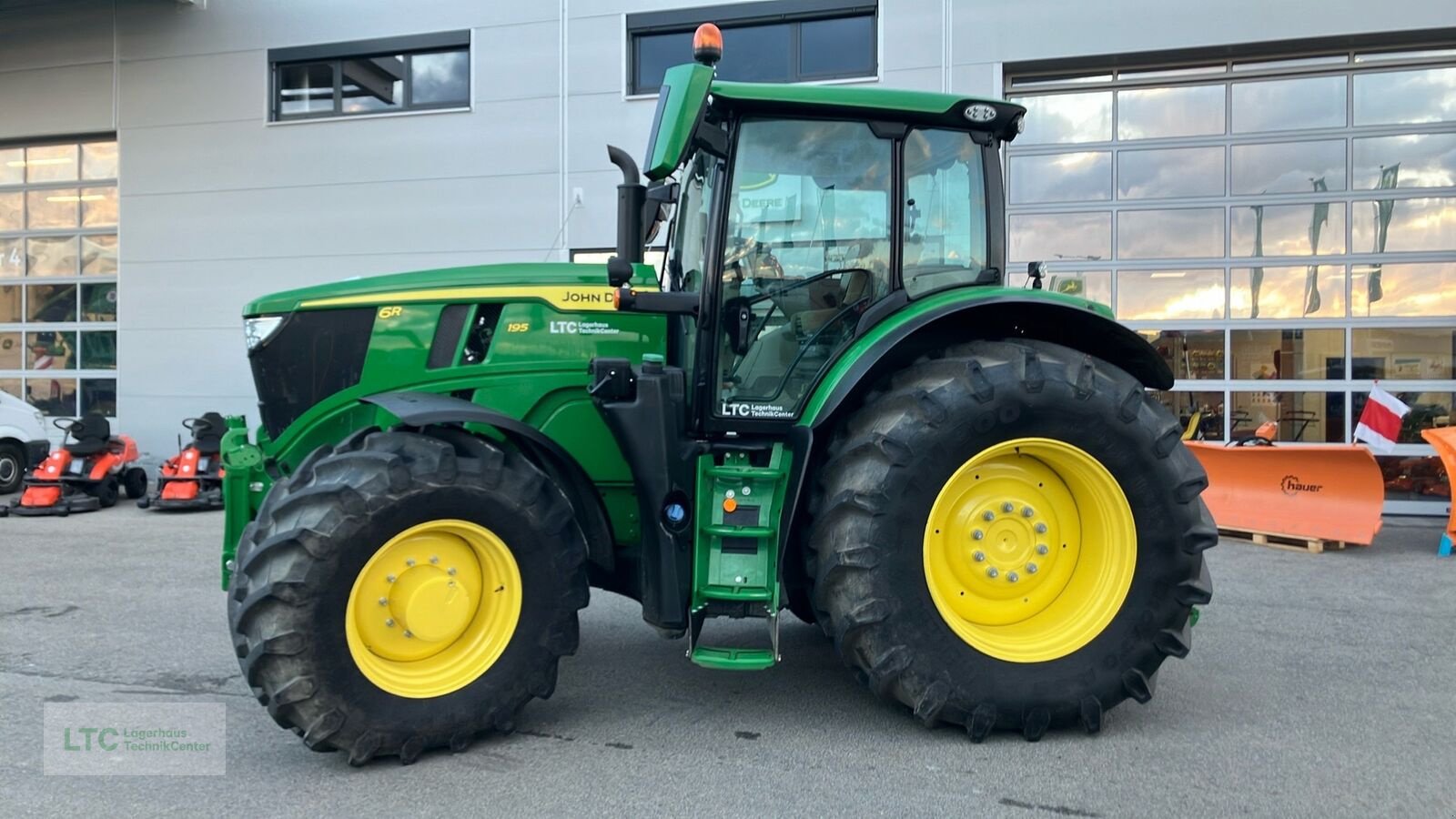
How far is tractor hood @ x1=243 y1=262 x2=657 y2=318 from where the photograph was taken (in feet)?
13.1

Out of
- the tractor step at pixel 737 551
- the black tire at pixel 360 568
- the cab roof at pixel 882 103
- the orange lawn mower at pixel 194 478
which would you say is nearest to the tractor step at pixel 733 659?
the tractor step at pixel 737 551

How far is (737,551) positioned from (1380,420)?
26.6 feet

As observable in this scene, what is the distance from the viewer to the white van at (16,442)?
11492mm

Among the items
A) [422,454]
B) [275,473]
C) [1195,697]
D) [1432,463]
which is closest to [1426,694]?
[1195,697]

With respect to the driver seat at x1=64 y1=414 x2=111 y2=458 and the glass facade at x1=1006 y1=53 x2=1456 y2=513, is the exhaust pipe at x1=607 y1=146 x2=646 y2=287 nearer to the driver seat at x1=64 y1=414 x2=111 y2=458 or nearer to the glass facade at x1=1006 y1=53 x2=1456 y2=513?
the glass facade at x1=1006 y1=53 x2=1456 y2=513

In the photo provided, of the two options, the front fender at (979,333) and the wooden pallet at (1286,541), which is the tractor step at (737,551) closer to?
the front fender at (979,333)

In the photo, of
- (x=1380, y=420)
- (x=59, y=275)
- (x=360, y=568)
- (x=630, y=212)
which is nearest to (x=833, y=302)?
(x=630, y=212)

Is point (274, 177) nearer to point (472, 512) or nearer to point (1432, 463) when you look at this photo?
point (472, 512)

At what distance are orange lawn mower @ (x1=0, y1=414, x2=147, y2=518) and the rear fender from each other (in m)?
8.34

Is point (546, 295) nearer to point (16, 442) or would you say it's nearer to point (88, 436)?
point (88, 436)

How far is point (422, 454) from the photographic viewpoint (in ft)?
11.1

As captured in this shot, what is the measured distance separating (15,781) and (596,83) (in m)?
9.07

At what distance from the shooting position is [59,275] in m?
12.9

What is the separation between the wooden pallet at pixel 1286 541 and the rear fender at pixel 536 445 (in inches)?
249
